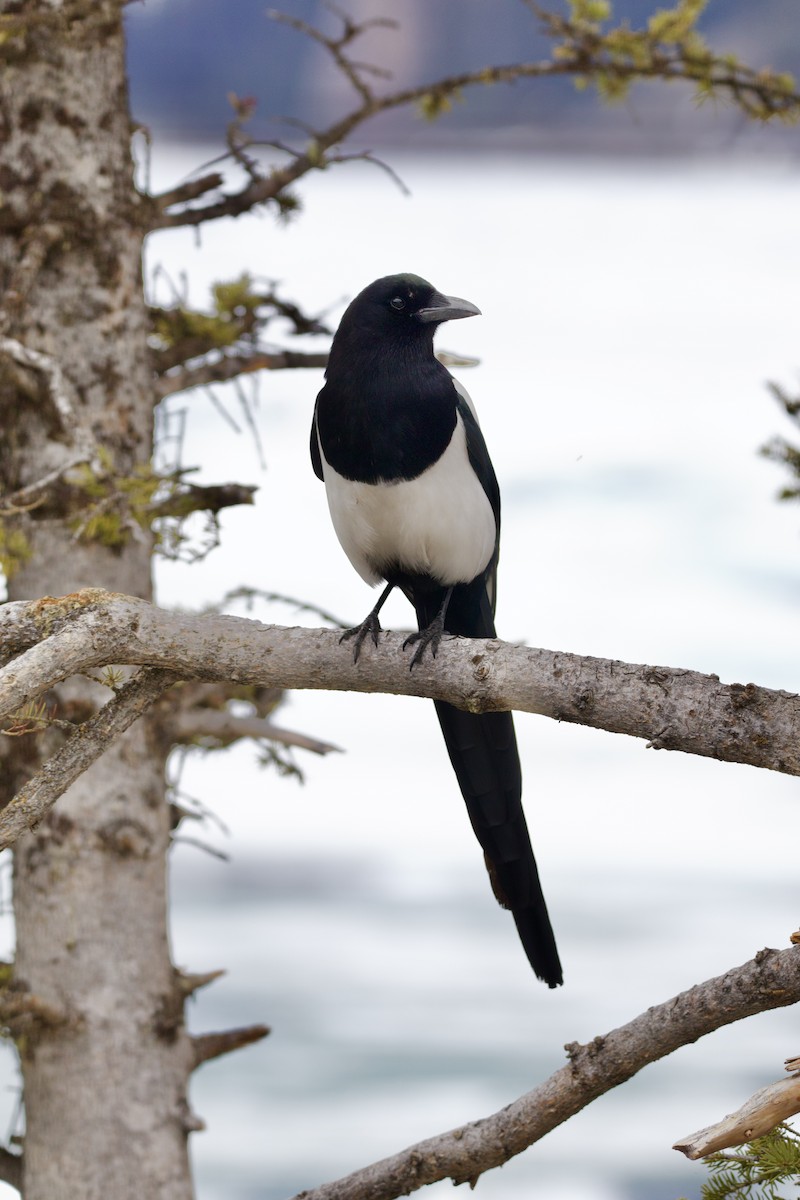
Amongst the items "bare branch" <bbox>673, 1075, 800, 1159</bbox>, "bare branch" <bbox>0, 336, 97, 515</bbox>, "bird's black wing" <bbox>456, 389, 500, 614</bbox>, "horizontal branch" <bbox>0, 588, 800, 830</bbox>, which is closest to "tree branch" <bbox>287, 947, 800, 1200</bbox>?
"bare branch" <bbox>673, 1075, 800, 1159</bbox>

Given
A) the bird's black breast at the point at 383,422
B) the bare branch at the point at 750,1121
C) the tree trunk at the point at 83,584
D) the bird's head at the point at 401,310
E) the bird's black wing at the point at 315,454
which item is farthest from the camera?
the tree trunk at the point at 83,584

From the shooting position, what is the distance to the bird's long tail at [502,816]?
210 centimetres

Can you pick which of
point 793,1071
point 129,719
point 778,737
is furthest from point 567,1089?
point 129,719

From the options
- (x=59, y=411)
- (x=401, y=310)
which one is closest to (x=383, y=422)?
(x=401, y=310)

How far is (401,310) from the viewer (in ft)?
7.86

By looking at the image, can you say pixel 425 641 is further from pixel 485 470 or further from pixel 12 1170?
pixel 12 1170

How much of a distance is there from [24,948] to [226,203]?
6.17ft

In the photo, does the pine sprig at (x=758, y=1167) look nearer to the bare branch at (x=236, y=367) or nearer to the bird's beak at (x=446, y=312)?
the bird's beak at (x=446, y=312)

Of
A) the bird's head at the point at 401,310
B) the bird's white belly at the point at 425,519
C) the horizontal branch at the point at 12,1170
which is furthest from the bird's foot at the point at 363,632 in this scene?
the horizontal branch at the point at 12,1170

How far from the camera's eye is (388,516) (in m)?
2.32

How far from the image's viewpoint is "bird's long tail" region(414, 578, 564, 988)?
210cm

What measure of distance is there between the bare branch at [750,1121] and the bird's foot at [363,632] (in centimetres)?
70

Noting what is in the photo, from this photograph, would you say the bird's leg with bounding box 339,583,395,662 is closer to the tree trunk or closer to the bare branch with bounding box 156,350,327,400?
the tree trunk

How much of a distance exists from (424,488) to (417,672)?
65cm
